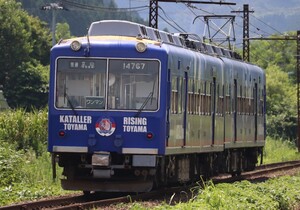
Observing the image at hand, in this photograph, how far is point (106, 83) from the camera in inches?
671

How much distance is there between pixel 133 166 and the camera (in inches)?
664

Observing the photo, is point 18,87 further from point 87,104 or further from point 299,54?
point 87,104

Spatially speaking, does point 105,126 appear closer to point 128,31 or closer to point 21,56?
point 128,31

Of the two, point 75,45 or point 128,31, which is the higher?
point 128,31

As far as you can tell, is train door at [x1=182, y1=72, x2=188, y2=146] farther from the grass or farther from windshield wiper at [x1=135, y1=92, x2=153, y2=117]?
the grass

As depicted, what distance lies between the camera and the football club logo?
16.8m

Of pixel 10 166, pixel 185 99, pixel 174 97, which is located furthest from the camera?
pixel 10 166

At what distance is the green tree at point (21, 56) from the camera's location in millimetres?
63312

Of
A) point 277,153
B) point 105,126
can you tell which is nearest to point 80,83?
point 105,126

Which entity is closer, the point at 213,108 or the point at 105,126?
the point at 105,126

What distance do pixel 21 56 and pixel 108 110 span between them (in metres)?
55.2

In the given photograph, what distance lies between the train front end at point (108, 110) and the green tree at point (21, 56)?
141 ft

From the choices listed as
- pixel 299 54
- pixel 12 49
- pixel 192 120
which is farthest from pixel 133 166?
pixel 12 49

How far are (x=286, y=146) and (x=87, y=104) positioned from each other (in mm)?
36117
